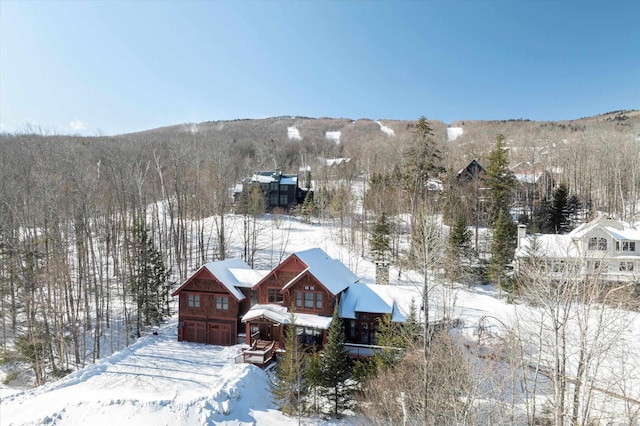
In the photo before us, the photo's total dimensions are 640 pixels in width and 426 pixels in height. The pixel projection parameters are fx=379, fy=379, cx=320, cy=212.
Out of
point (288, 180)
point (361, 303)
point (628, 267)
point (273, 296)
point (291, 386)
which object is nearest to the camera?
point (291, 386)

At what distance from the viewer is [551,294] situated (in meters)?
13.5

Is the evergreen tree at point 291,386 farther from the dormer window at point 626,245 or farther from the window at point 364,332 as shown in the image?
the dormer window at point 626,245

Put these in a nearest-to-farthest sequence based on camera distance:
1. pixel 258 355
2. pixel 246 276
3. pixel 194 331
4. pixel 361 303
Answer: pixel 258 355 < pixel 361 303 < pixel 194 331 < pixel 246 276

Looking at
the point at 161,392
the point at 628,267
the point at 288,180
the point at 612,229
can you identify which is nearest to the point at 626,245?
the point at 612,229

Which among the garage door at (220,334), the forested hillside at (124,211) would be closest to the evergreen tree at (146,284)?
the forested hillside at (124,211)

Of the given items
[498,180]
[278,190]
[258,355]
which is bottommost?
[258,355]

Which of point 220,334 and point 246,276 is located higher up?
point 246,276

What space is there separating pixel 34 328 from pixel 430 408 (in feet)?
81.6

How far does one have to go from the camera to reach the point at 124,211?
39.0 metres

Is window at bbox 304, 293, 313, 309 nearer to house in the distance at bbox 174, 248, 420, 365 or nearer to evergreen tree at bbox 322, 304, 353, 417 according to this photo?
house in the distance at bbox 174, 248, 420, 365

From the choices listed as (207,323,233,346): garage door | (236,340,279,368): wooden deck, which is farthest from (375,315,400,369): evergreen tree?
(207,323,233,346): garage door

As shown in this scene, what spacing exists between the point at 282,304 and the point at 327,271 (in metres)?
3.79

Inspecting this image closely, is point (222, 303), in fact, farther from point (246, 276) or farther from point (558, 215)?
point (558, 215)

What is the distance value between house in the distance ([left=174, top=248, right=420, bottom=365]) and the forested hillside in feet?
18.8
